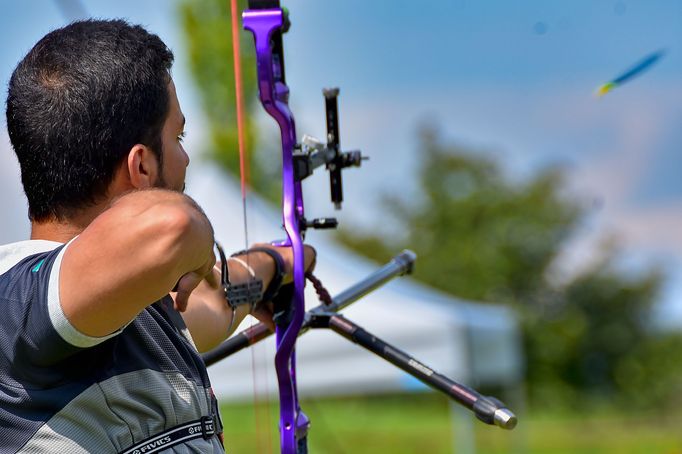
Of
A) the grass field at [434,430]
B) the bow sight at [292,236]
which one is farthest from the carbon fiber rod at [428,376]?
the grass field at [434,430]

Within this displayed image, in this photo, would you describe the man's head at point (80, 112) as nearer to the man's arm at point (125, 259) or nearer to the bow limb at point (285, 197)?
the man's arm at point (125, 259)

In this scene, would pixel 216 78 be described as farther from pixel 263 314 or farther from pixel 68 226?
pixel 68 226

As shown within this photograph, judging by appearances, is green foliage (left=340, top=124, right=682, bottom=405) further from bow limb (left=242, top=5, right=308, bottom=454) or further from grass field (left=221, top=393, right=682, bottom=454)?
bow limb (left=242, top=5, right=308, bottom=454)

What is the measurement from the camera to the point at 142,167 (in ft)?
4.94

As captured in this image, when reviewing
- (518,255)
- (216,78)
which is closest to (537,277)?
(518,255)

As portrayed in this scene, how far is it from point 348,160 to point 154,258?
2.91 ft

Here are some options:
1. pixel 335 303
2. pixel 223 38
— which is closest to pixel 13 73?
pixel 335 303

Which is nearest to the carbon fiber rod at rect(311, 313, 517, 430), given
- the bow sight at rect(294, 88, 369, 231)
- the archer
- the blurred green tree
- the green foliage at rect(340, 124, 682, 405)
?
the bow sight at rect(294, 88, 369, 231)

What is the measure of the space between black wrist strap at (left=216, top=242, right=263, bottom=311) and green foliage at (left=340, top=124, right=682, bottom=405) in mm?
27086

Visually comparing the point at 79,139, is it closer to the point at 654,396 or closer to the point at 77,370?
the point at 77,370

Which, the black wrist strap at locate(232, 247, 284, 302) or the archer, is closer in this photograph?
the archer

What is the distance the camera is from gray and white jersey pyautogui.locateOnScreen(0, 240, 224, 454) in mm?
1365

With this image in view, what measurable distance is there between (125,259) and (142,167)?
25 cm

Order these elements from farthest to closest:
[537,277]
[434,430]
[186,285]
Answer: [537,277] < [434,430] < [186,285]
